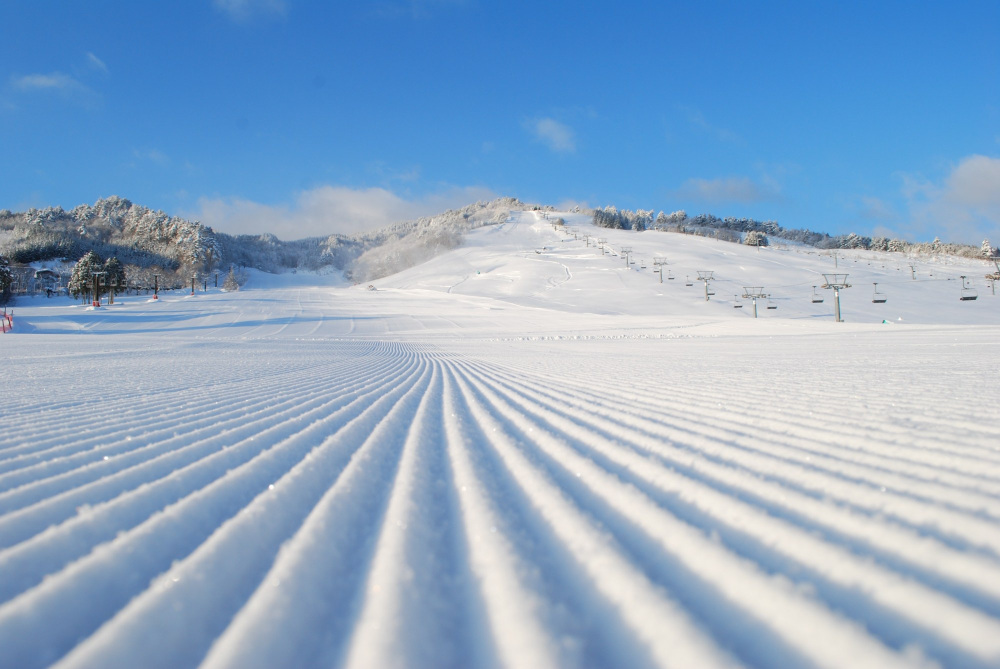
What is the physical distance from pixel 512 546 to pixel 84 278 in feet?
243

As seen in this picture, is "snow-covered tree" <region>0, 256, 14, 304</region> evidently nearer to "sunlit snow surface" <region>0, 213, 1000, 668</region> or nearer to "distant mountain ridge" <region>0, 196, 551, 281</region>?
"distant mountain ridge" <region>0, 196, 551, 281</region>

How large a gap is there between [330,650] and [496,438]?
1.92 metres

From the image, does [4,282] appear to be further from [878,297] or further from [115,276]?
[878,297]

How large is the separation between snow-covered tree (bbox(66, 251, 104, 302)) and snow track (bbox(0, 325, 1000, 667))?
225 feet

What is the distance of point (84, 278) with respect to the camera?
5703cm

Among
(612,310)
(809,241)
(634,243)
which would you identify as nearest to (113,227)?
(634,243)

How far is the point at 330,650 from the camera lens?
3.31ft

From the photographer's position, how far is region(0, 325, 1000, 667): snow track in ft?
3.26

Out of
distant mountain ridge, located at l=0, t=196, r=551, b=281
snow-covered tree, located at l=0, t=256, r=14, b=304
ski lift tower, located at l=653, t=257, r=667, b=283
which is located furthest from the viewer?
distant mountain ridge, located at l=0, t=196, r=551, b=281

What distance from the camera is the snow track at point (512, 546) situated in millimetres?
995

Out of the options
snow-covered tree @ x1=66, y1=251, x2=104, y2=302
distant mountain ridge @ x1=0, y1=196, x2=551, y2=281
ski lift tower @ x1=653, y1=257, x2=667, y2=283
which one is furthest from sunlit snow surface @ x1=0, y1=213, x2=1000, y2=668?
distant mountain ridge @ x1=0, y1=196, x2=551, y2=281

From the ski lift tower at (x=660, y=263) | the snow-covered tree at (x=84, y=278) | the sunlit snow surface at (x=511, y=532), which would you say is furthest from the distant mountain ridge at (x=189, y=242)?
the sunlit snow surface at (x=511, y=532)

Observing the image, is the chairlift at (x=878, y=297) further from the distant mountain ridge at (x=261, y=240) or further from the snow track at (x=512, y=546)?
the distant mountain ridge at (x=261, y=240)

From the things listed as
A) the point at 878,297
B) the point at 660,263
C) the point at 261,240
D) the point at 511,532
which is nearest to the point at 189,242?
the point at 261,240
